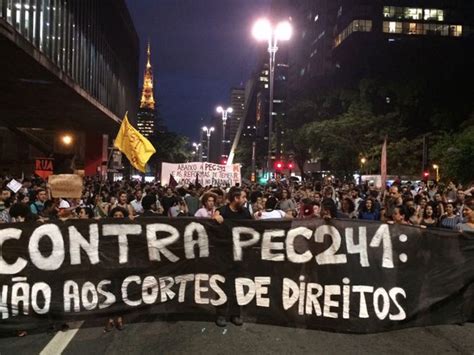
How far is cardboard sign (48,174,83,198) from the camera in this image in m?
8.73

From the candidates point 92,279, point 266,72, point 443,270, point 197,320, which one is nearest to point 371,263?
point 443,270

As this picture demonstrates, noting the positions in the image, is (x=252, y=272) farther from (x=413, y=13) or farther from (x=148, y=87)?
(x=148, y=87)

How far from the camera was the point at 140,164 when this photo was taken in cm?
1199

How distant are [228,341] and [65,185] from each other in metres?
4.57

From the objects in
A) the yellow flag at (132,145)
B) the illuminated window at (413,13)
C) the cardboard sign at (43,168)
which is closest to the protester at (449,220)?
the yellow flag at (132,145)

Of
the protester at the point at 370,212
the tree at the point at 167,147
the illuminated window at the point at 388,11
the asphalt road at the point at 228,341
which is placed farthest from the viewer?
the illuminated window at the point at 388,11

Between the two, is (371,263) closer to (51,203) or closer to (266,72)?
(51,203)

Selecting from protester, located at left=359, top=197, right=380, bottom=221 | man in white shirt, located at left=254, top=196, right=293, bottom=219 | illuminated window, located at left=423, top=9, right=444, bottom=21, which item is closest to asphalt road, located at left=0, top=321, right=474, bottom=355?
man in white shirt, located at left=254, top=196, right=293, bottom=219

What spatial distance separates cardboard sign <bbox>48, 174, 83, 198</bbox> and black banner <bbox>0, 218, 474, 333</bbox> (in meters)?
3.03

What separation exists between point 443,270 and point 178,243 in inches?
125

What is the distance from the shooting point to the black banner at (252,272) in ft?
19.1

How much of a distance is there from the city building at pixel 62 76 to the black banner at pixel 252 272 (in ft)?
35.8

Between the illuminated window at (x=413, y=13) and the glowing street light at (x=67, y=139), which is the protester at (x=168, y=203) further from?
the illuminated window at (x=413, y=13)

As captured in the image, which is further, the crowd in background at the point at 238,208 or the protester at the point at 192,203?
the protester at the point at 192,203
